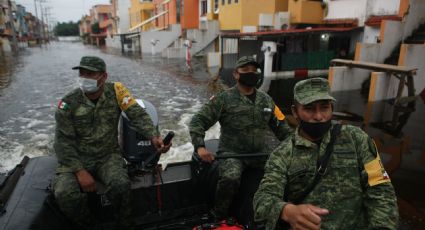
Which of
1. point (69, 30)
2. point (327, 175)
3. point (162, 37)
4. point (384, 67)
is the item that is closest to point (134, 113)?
point (327, 175)

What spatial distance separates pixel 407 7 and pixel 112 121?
15184 mm

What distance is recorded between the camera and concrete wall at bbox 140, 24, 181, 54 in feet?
122

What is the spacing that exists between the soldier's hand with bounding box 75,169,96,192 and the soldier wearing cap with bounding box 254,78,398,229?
6.13 ft

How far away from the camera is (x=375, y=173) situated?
1.95 metres

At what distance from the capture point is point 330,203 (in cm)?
204

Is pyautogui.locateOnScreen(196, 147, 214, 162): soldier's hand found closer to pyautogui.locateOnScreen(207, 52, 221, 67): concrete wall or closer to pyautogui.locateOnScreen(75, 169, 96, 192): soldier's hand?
pyautogui.locateOnScreen(75, 169, 96, 192): soldier's hand

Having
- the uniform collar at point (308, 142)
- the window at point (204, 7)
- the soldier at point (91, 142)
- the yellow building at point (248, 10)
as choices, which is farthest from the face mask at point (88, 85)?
the window at point (204, 7)

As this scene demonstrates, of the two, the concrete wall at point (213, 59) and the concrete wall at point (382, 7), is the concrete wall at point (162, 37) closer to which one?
the concrete wall at point (213, 59)

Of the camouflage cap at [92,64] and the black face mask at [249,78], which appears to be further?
the black face mask at [249,78]

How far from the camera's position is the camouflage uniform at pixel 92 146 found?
10.1ft

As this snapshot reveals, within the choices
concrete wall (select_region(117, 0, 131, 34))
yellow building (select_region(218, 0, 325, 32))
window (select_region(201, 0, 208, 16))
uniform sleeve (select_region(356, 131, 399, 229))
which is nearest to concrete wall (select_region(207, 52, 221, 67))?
yellow building (select_region(218, 0, 325, 32))

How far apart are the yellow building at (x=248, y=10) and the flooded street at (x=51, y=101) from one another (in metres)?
4.67

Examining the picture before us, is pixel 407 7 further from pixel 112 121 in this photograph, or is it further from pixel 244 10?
pixel 112 121

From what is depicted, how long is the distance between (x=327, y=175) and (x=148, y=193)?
2.11m
